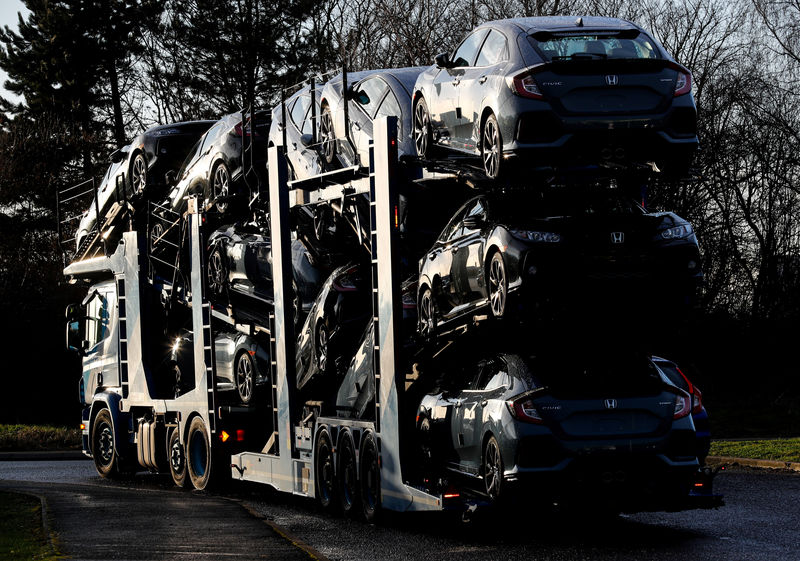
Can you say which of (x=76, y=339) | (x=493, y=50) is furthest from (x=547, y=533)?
(x=76, y=339)

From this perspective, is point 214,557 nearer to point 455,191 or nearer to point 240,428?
point 455,191

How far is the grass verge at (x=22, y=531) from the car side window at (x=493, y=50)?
5.22m

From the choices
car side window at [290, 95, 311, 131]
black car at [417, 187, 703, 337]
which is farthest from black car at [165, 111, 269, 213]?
black car at [417, 187, 703, 337]

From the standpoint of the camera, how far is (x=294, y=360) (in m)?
13.4

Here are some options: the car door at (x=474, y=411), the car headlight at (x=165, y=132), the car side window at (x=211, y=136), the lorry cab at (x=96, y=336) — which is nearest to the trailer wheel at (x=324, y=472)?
the car door at (x=474, y=411)

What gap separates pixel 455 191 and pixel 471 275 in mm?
1507

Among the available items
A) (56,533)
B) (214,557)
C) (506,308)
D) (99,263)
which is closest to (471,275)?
(506,308)

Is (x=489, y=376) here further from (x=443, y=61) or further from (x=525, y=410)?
(x=443, y=61)

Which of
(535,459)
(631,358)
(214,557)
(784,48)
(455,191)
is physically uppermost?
(784,48)

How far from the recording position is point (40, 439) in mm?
27656

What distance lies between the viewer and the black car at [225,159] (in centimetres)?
1585

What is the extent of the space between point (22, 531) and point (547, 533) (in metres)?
4.71

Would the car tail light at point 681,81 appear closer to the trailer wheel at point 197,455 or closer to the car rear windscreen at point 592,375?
the car rear windscreen at point 592,375

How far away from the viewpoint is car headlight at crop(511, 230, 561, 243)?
1004 centimetres
